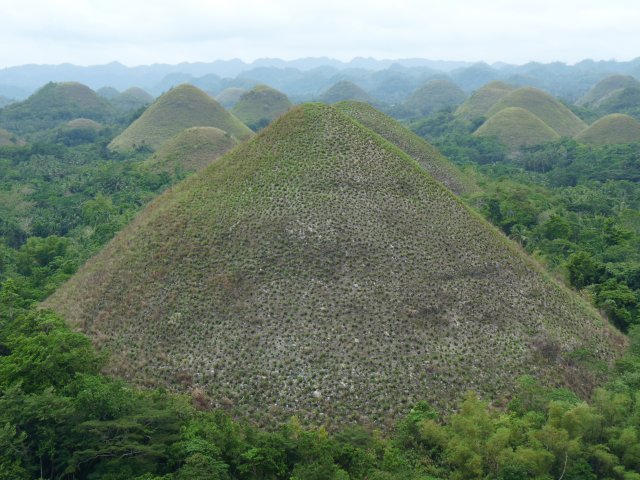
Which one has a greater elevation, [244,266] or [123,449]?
[244,266]

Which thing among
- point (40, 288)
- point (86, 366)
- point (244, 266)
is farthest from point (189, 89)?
point (86, 366)

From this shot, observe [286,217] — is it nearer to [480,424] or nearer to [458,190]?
[480,424]

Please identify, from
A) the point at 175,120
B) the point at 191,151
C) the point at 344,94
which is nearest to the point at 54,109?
the point at 175,120

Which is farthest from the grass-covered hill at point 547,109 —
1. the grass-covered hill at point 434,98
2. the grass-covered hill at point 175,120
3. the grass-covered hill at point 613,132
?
the grass-covered hill at point 175,120

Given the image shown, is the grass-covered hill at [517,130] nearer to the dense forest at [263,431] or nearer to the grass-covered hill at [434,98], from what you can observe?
the dense forest at [263,431]

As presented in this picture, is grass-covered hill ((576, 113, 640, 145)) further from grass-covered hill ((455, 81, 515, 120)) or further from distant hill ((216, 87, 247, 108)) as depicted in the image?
distant hill ((216, 87, 247, 108))

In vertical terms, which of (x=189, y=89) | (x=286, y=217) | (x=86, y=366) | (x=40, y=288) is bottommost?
(x=40, y=288)
